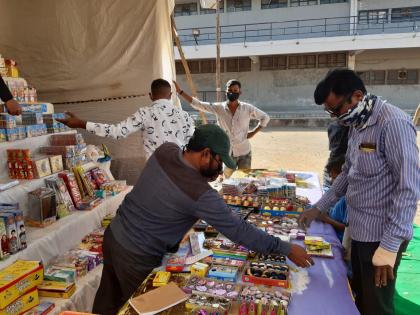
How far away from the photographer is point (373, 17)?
55.2ft

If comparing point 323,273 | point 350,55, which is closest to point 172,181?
point 323,273

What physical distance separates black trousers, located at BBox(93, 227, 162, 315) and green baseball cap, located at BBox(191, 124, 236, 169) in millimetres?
688

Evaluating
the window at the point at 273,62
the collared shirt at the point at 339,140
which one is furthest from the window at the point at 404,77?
the collared shirt at the point at 339,140

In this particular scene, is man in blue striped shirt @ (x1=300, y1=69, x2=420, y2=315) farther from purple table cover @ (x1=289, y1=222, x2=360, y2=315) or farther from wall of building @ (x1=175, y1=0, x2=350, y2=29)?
wall of building @ (x1=175, y1=0, x2=350, y2=29)

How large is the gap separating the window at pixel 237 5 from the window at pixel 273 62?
284cm

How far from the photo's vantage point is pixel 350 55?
1602 centimetres

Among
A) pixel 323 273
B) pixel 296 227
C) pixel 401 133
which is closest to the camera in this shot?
pixel 401 133

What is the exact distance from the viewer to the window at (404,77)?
16016mm

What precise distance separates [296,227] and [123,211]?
1182mm

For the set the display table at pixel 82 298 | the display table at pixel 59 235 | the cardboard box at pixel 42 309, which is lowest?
the display table at pixel 82 298

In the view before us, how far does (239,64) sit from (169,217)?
1693 cm

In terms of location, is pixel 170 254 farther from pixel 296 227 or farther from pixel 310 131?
pixel 310 131

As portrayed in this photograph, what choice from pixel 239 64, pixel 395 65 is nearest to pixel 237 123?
pixel 239 64

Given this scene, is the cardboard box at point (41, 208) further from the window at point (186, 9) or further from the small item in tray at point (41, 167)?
the window at point (186, 9)
